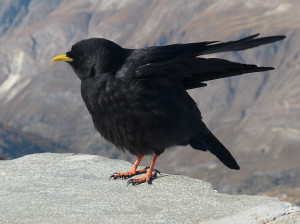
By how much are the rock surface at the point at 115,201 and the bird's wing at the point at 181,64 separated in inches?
83.4

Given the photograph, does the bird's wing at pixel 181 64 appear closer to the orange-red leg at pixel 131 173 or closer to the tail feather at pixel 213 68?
the tail feather at pixel 213 68

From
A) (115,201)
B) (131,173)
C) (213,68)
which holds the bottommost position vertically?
(131,173)

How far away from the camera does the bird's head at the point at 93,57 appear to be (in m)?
10.1

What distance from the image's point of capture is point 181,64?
33.4 ft

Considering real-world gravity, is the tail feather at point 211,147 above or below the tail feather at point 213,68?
below

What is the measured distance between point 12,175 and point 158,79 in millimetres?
3651

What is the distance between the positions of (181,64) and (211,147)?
6.90 feet

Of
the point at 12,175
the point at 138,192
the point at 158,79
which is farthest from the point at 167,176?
the point at 12,175

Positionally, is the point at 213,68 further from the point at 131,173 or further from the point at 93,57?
the point at 131,173

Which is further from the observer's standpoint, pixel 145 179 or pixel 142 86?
pixel 145 179

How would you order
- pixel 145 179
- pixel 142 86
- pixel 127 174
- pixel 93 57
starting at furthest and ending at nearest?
1. pixel 127 174
2. pixel 145 179
3. pixel 93 57
4. pixel 142 86

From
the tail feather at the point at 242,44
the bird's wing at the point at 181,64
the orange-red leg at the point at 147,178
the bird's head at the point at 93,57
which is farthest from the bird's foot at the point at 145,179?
the tail feather at the point at 242,44

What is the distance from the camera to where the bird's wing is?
980cm

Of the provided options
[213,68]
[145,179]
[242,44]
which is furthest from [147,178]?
[242,44]
